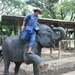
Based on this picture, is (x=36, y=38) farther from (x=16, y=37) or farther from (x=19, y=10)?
(x=19, y=10)

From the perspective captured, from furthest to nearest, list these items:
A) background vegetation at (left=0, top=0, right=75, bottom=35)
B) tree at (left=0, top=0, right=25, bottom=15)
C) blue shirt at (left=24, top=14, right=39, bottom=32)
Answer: tree at (left=0, top=0, right=25, bottom=15)
background vegetation at (left=0, top=0, right=75, bottom=35)
blue shirt at (left=24, top=14, right=39, bottom=32)

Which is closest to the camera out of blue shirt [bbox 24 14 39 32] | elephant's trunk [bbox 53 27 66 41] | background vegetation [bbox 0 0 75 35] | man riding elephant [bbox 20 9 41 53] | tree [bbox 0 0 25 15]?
elephant's trunk [bbox 53 27 66 41]

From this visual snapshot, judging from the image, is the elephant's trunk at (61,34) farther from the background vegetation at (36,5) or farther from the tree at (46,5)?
the tree at (46,5)

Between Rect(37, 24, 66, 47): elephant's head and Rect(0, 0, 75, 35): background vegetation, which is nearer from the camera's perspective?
Rect(37, 24, 66, 47): elephant's head

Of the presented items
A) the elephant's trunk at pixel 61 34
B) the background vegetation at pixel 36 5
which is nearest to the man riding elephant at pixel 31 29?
the elephant's trunk at pixel 61 34

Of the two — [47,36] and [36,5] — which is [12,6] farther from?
[47,36]

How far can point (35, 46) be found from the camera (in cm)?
461

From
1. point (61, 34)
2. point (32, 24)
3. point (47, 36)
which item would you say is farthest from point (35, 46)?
point (61, 34)

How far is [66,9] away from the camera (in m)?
18.0

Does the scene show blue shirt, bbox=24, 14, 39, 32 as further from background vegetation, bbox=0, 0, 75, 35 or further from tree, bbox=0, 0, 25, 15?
tree, bbox=0, 0, 25, 15

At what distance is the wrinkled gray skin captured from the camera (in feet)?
14.5

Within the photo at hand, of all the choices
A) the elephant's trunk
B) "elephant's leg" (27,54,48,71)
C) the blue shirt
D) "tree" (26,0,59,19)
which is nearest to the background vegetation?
"tree" (26,0,59,19)

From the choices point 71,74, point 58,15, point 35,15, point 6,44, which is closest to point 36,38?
point 35,15

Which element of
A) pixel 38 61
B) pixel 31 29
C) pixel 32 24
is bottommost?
pixel 38 61
